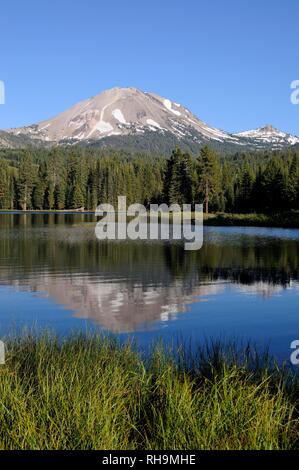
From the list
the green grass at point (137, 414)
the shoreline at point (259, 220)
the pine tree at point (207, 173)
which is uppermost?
the pine tree at point (207, 173)

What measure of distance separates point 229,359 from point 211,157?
10482 centimetres

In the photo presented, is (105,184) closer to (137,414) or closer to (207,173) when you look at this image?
(207,173)

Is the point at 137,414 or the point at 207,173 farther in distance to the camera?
the point at 207,173

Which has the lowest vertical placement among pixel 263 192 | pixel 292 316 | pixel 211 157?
pixel 292 316

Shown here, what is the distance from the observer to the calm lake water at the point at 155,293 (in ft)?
49.8

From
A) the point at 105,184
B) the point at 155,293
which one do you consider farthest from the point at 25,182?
the point at 155,293

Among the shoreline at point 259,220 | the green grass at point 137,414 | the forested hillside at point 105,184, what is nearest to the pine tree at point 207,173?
the forested hillside at point 105,184

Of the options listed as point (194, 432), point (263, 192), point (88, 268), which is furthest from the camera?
point (263, 192)

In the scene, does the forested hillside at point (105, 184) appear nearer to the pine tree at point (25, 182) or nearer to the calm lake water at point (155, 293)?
the pine tree at point (25, 182)

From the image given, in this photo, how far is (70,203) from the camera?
6747 inches

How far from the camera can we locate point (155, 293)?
Answer: 22.1m

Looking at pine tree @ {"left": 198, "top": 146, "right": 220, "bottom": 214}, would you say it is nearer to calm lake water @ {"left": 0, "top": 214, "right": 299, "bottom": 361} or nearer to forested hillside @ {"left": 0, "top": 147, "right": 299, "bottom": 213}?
forested hillside @ {"left": 0, "top": 147, "right": 299, "bottom": 213}
